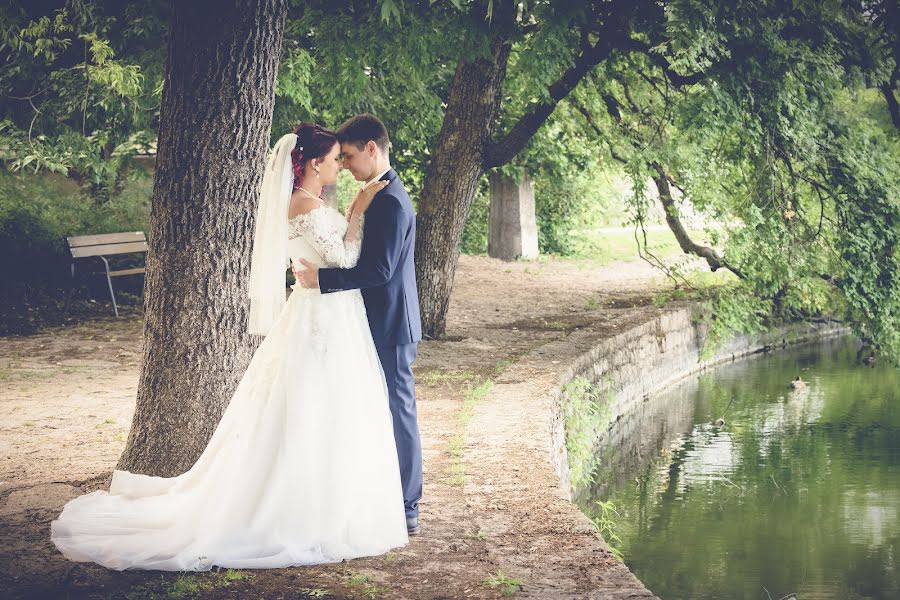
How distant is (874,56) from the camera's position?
38.3 feet

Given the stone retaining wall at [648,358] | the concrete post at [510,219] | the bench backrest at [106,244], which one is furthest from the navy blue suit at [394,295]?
the concrete post at [510,219]

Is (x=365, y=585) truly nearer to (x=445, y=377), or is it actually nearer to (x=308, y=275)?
(x=308, y=275)

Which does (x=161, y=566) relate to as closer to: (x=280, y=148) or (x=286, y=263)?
(x=286, y=263)

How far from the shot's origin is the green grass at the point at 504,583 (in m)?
4.15

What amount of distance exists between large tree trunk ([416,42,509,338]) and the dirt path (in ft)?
3.38

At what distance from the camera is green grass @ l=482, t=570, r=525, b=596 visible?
4.15m

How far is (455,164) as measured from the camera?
11.0 metres

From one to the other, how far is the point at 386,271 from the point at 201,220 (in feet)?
4.24

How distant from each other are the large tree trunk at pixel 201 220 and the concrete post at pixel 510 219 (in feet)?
49.8

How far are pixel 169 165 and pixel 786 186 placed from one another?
10444 mm

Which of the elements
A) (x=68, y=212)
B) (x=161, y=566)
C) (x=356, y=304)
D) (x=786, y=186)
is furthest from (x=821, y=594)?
(x=68, y=212)

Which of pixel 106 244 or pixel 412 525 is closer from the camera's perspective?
pixel 412 525

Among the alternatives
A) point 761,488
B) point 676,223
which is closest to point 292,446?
point 761,488

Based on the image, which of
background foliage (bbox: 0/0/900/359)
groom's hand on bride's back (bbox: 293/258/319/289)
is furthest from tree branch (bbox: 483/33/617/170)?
groom's hand on bride's back (bbox: 293/258/319/289)
